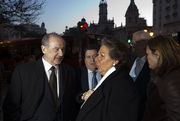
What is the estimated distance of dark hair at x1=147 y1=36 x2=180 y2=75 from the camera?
6.32ft

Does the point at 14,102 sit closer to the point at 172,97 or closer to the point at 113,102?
the point at 113,102

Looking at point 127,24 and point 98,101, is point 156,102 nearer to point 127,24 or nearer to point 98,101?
point 98,101

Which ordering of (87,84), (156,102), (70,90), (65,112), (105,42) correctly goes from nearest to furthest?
1. (156,102)
2. (105,42)
3. (65,112)
4. (70,90)
5. (87,84)

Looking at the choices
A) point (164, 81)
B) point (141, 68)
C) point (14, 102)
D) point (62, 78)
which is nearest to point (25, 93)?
point (14, 102)

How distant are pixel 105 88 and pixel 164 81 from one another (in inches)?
23.2

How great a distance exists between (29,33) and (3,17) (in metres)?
2.86

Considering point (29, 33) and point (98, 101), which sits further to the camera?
point (29, 33)

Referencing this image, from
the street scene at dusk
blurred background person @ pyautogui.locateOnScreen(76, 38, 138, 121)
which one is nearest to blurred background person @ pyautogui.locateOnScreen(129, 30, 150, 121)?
the street scene at dusk

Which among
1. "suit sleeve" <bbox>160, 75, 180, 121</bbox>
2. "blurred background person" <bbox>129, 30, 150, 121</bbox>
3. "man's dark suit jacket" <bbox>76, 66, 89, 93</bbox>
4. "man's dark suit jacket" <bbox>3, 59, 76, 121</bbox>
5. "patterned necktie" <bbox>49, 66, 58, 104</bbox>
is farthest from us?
"man's dark suit jacket" <bbox>76, 66, 89, 93</bbox>

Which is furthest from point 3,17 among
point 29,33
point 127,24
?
point 127,24

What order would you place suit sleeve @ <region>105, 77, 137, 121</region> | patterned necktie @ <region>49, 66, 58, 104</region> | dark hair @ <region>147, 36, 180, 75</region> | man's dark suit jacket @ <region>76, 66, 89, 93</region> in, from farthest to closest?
man's dark suit jacket @ <region>76, 66, 89, 93</region>
patterned necktie @ <region>49, 66, 58, 104</region>
dark hair @ <region>147, 36, 180, 75</region>
suit sleeve @ <region>105, 77, 137, 121</region>

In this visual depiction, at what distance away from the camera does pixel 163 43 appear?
6.68 feet

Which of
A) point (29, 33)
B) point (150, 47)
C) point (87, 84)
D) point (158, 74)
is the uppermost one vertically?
point (29, 33)

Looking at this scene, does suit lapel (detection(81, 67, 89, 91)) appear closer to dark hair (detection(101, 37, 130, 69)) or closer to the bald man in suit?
the bald man in suit
